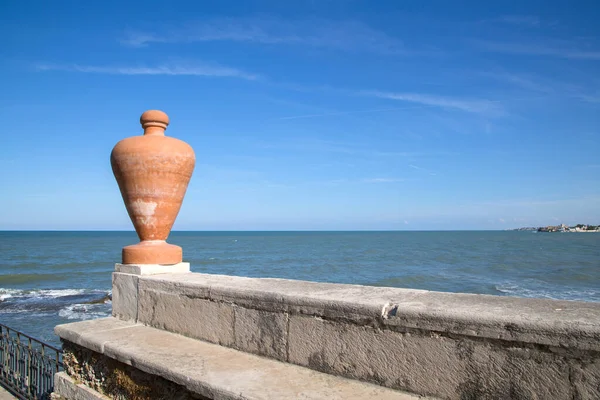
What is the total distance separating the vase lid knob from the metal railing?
2649mm

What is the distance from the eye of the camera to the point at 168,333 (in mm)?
3527

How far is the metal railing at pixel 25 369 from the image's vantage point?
482 centimetres

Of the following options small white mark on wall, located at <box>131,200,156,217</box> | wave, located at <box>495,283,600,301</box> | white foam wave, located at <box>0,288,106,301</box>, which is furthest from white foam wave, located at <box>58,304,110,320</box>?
wave, located at <box>495,283,600,301</box>

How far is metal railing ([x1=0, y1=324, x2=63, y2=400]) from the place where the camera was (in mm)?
4816

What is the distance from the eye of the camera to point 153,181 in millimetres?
3932

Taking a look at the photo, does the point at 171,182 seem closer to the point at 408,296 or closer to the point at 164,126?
the point at 164,126

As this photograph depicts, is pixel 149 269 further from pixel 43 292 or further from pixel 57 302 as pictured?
pixel 43 292

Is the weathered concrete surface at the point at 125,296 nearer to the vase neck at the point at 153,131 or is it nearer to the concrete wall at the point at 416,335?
the concrete wall at the point at 416,335

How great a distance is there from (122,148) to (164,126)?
50 cm

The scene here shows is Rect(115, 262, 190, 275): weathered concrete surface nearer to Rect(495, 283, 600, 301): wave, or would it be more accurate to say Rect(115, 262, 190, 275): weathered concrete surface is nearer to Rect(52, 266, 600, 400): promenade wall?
Rect(52, 266, 600, 400): promenade wall

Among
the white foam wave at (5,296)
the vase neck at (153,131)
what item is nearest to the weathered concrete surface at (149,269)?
the vase neck at (153,131)

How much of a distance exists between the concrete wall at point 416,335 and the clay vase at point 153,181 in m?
0.96

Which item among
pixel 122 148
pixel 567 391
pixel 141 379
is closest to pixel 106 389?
pixel 141 379

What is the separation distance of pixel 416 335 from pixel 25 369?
4968 mm
